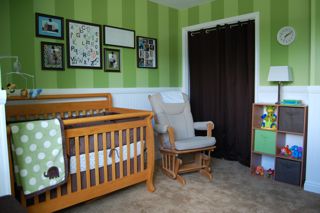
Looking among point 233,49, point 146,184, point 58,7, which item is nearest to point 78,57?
point 58,7

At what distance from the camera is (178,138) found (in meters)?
3.24

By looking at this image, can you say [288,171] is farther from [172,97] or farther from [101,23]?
[101,23]

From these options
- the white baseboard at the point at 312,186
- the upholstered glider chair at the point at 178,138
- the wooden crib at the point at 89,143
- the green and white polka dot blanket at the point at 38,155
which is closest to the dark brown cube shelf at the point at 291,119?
the white baseboard at the point at 312,186

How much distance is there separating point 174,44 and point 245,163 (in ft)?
6.53

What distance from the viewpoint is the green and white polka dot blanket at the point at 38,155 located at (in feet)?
5.72

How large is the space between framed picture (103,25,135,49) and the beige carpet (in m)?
1.68

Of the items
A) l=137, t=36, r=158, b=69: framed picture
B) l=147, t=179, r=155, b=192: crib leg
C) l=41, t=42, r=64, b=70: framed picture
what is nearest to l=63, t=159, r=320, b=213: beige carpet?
l=147, t=179, r=155, b=192: crib leg

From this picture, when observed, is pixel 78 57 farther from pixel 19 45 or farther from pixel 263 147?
pixel 263 147

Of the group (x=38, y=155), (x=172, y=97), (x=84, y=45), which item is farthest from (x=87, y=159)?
(x=172, y=97)

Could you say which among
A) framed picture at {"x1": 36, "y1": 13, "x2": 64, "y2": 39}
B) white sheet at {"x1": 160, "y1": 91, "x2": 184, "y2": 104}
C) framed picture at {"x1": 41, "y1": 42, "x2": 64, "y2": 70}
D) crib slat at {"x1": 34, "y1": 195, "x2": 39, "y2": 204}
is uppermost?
framed picture at {"x1": 36, "y1": 13, "x2": 64, "y2": 39}

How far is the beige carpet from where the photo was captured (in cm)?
227

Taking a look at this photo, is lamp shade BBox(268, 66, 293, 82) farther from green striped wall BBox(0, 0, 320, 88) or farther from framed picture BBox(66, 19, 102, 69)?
framed picture BBox(66, 19, 102, 69)

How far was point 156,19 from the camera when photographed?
146 inches

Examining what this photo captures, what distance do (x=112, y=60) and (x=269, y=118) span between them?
198 cm
